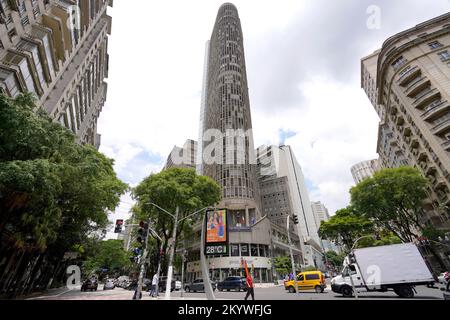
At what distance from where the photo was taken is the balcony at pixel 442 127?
31.5 meters

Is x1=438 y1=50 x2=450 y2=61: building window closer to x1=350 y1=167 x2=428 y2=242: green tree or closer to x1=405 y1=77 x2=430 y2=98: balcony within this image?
x1=405 y1=77 x2=430 y2=98: balcony

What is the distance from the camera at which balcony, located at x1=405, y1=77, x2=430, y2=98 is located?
34.7 meters

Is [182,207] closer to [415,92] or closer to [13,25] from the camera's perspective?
[13,25]

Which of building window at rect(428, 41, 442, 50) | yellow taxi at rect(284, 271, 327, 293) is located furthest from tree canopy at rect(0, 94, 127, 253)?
building window at rect(428, 41, 442, 50)

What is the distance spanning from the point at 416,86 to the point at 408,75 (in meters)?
2.44

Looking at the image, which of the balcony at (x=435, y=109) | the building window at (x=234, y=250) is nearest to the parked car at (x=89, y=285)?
the building window at (x=234, y=250)

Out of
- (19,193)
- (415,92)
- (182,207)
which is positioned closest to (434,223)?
(415,92)

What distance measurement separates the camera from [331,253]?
10044cm

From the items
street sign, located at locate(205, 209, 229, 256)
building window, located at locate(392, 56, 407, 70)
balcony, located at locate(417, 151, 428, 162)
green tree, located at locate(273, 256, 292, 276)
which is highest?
building window, located at locate(392, 56, 407, 70)

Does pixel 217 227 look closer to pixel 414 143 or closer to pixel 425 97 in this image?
pixel 425 97

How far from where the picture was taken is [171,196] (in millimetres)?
31047

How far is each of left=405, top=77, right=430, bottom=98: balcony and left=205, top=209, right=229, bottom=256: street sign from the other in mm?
39892

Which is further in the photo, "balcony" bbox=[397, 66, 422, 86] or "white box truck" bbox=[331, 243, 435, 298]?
"balcony" bbox=[397, 66, 422, 86]
